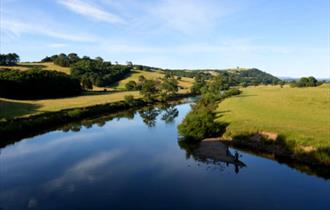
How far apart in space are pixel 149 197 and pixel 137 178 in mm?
4787

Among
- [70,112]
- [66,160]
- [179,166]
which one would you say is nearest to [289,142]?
[179,166]

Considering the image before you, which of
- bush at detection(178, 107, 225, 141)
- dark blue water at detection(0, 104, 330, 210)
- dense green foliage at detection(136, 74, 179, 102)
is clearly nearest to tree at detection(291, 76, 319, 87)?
dense green foliage at detection(136, 74, 179, 102)

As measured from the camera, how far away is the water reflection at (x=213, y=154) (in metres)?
32.2

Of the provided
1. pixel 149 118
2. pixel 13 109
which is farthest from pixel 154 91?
pixel 13 109

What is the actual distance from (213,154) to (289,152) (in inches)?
346

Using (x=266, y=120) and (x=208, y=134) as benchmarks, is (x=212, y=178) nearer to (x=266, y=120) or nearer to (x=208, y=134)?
(x=208, y=134)

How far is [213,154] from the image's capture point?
35.2 metres

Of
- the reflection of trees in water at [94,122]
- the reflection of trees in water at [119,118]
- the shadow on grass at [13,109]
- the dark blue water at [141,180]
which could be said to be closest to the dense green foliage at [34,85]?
the shadow on grass at [13,109]

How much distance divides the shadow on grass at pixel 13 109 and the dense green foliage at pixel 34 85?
12063mm

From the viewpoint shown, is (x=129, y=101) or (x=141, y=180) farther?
(x=129, y=101)

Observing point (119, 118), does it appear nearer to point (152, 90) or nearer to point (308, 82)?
point (152, 90)

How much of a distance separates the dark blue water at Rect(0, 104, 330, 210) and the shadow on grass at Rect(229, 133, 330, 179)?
4.52 feet

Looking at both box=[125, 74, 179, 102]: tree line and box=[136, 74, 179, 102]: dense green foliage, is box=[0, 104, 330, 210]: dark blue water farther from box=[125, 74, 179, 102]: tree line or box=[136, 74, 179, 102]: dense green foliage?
box=[136, 74, 179, 102]: dense green foliage

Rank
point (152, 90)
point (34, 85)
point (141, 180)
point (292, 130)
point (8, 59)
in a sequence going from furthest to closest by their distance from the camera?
point (8, 59) < point (152, 90) < point (34, 85) < point (292, 130) < point (141, 180)
